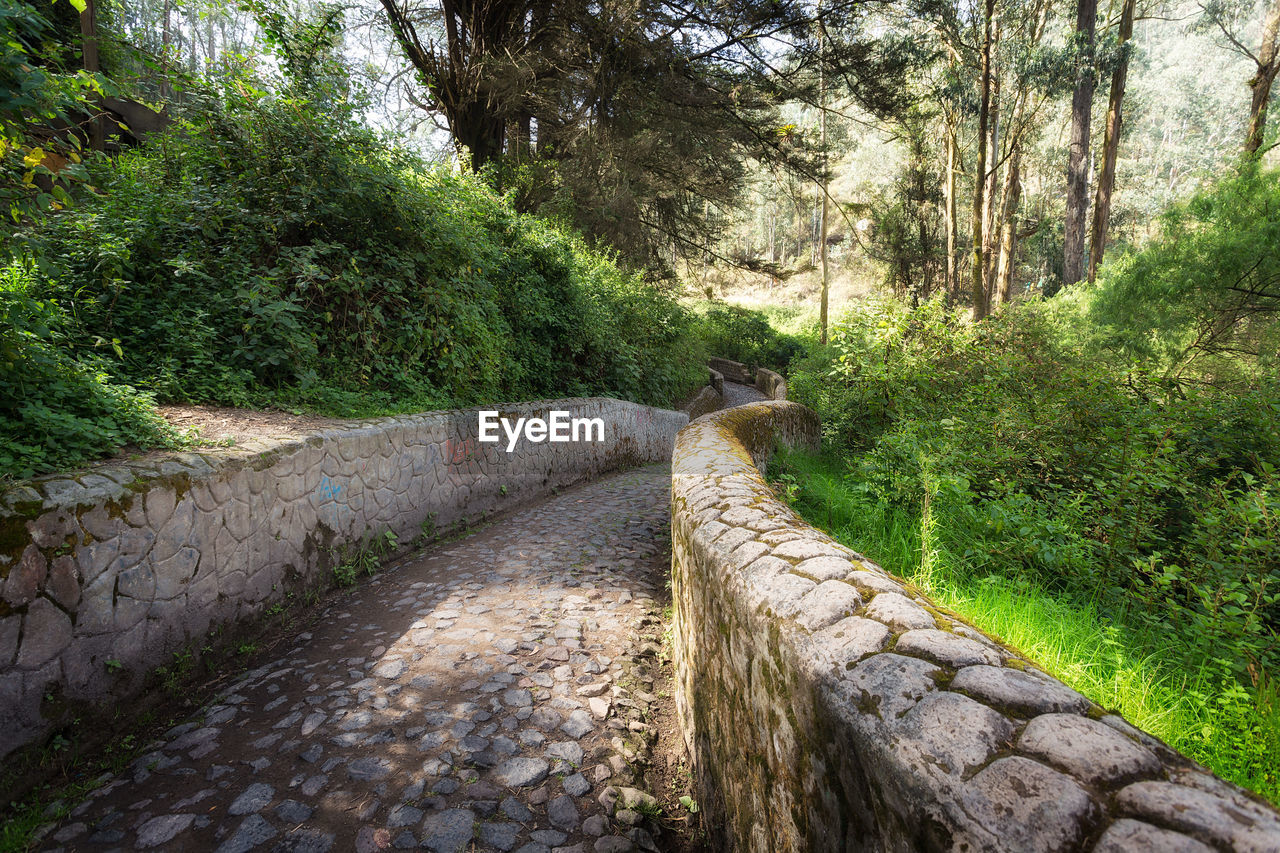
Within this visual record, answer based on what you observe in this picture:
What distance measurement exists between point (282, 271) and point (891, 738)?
6014mm

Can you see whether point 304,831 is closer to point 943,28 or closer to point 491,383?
point 491,383

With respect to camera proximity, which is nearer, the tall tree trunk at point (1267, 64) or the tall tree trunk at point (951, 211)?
the tall tree trunk at point (1267, 64)

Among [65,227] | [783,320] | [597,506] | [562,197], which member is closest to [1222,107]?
[783,320]

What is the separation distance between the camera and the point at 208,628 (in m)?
3.23

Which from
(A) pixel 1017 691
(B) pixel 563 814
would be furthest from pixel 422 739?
(A) pixel 1017 691

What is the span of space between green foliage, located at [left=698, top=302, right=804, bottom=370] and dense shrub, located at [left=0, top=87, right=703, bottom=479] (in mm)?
20903

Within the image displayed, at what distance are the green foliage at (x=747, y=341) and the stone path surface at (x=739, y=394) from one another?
3.24 meters

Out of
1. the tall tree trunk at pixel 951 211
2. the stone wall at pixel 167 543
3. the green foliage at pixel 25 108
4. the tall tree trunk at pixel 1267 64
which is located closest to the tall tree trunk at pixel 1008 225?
the tall tree trunk at pixel 951 211

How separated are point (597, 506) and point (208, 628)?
4.28 meters

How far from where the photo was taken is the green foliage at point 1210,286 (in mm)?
8203

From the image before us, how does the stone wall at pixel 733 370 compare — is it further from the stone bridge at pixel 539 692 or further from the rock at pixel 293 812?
the rock at pixel 293 812

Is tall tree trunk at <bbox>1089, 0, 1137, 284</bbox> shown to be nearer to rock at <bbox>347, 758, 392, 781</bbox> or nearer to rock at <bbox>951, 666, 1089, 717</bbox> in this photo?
Answer: rock at <bbox>951, 666, 1089, 717</bbox>

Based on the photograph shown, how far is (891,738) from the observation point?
1.10m

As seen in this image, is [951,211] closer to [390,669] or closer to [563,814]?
[390,669]
